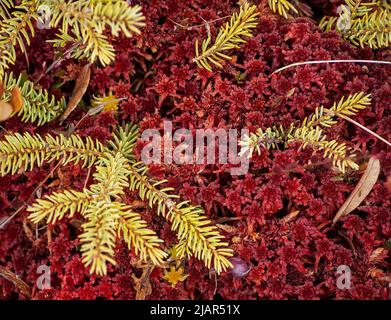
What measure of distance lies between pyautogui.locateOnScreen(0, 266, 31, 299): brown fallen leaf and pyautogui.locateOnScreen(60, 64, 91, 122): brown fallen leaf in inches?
38.3

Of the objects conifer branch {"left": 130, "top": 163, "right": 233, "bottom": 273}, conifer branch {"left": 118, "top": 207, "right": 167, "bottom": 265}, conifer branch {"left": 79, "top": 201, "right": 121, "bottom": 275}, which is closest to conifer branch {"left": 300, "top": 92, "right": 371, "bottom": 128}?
conifer branch {"left": 130, "top": 163, "right": 233, "bottom": 273}

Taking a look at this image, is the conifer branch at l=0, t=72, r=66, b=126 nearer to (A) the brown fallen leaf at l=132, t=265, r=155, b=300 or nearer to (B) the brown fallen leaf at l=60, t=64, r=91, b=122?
(B) the brown fallen leaf at l=60, t=64, r=91, b=122

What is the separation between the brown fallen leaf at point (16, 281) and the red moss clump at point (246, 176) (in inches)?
1.2

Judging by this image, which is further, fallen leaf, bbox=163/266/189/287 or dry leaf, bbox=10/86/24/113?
fallen leaf, bbox=163/266/189/287

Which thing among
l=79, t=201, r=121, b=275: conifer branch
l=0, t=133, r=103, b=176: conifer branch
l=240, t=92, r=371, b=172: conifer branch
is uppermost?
l=240, t=92, r=371, b=172: conifer branch

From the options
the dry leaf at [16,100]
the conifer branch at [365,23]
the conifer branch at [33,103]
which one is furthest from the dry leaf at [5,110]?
the conifer branch at [365,23]

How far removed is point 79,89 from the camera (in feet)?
9.16

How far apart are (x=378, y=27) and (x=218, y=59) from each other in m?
0.98

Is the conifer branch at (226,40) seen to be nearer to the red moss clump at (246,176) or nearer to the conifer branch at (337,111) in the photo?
the red moss clump at (246,176)

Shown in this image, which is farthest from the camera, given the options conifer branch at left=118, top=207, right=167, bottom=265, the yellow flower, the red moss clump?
the yellow flower

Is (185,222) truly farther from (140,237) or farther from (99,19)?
(99,19)

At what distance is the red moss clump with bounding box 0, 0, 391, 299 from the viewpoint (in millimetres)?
2400
